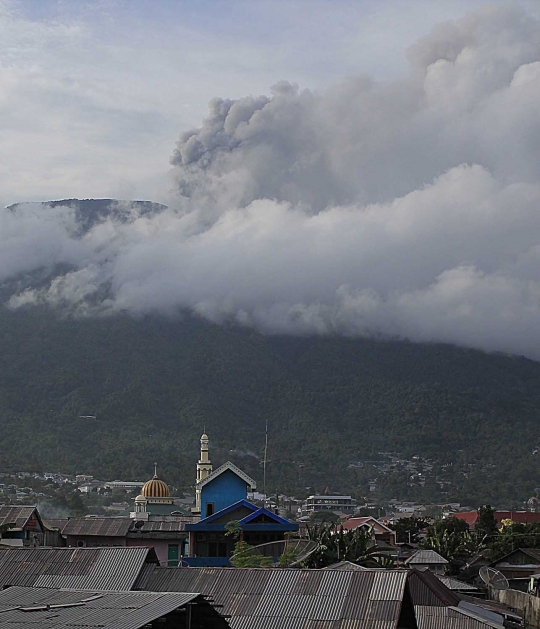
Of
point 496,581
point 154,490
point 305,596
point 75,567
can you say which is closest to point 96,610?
point 305,596

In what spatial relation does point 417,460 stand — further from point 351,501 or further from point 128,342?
point 128,342

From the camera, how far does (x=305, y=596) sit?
84.2 ft

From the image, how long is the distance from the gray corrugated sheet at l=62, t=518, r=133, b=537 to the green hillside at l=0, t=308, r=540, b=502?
221ft

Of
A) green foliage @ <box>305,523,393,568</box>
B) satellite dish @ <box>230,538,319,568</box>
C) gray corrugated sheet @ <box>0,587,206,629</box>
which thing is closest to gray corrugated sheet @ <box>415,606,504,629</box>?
satellite dish @ <box>230,538,319,568</box>

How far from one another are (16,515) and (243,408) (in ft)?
361

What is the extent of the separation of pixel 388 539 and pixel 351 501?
58165 millimetres

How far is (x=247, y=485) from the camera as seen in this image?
62156 mm

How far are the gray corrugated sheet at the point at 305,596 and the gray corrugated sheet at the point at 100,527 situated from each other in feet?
98.5

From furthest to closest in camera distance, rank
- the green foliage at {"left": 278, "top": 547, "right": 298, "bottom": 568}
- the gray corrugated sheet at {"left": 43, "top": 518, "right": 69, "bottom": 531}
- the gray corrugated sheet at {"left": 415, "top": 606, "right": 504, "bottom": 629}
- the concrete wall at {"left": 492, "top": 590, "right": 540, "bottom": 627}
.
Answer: the gray corrugated sheet at {"left": 43, "top": 518, "right": 69, "bottom": 531}, the concrete wall at {"left": 492, "top": 590, "right": 540, "bottom": 627}, the green foliage at {"left": 278, "top": 547, "right": 298, "bottom": 568}, the gray corrugated sheet at {"left": 415, "top": 606, "right": 504, "bottom": 629}

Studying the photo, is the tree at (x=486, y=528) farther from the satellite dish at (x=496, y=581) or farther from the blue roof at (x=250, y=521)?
the blue roof at (x=250, y=521)

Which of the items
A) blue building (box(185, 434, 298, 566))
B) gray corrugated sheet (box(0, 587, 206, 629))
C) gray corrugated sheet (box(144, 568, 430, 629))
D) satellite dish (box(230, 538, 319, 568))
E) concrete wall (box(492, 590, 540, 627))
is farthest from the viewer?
blue building (box(185, 434, 298, 566))

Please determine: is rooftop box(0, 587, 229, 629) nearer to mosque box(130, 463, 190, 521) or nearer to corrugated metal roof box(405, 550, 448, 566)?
corrugated metal roof box(405, 550, 448, 566)

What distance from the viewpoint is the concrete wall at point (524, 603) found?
144ft

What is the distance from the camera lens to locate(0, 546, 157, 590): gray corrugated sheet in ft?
92.6
